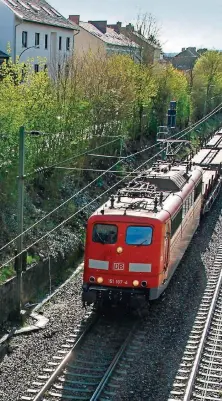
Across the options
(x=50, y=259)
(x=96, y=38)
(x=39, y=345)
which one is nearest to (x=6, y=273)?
(x=50, y=259)

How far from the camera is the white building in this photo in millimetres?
44281

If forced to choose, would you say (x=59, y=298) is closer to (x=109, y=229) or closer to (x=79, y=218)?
(x=109, y=229)

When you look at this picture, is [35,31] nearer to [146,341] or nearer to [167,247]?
[167,247]

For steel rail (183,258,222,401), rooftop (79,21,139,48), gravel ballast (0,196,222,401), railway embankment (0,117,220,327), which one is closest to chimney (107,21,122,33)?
rooftop (79,21,139,48)

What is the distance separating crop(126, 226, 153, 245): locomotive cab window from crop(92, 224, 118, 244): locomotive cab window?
0.35m

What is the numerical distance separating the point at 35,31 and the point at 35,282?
31678mm

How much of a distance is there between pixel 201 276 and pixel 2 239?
6.50m

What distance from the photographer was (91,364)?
45.8 ft

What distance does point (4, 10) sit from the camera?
4428 cm

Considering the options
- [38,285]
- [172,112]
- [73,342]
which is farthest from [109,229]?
[172,112]

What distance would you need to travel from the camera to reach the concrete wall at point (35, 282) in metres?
16.7

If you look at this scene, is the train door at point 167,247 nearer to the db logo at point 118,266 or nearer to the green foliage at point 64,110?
the db logo at point 118,266

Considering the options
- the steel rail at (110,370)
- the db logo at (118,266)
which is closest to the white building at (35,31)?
the db logo at (118,266)

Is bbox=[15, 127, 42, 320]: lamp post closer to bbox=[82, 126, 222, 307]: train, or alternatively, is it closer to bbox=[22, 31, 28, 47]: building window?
bbox=[82, 126, 222, 307]: train
